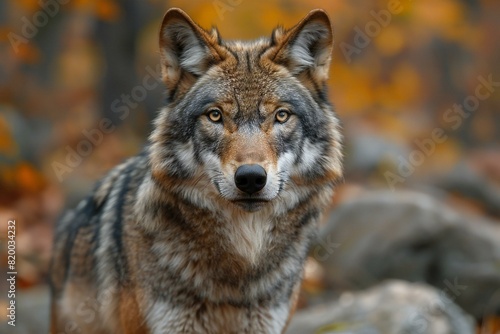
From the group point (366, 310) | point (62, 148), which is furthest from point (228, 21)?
point (366, 310)

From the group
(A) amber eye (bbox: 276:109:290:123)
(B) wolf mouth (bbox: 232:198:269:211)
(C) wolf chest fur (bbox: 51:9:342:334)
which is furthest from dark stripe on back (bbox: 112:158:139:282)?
(A) amber eye (bbox: 276:109:290:123)

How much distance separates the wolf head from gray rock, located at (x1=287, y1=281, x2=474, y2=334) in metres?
1.92

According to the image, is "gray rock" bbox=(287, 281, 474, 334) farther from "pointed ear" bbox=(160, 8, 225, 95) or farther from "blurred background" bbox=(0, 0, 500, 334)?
"pointed ear" bbox=(160, 8, 225, 95)

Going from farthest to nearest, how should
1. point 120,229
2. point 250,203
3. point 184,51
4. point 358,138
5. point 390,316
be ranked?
point 358,138, point 390,316, point 120,229, point 184,51, point 250,203

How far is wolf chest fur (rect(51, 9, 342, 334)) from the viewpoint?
425 centimetres

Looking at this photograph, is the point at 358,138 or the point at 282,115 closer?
the point at 282,115

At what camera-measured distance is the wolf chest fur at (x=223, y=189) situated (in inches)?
167

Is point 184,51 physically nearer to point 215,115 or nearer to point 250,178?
point 215,115

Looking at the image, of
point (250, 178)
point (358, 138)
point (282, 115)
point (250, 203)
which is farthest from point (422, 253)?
point (358, 138)

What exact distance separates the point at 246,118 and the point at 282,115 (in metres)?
0.25

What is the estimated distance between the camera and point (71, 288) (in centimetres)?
532

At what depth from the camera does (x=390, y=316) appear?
20.0ft

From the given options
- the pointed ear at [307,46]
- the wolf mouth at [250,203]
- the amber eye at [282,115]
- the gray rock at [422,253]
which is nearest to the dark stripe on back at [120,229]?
the wolf mouth at [250,203]

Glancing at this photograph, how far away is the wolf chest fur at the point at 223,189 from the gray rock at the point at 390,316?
1.60 metres
